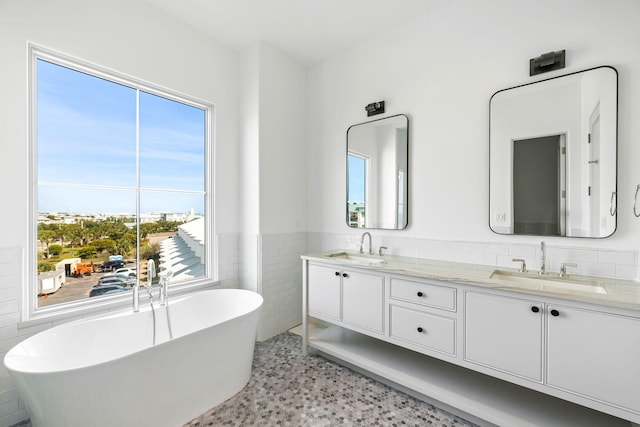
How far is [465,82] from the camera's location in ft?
8.06

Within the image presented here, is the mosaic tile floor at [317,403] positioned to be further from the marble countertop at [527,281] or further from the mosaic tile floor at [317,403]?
the marble countertop at [527,281]

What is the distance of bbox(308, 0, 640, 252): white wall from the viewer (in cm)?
186

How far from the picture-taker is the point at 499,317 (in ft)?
5.84

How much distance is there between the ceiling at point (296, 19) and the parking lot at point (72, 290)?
246cm

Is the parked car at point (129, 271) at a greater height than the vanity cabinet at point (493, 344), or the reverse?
the parked car at point (129, 271)

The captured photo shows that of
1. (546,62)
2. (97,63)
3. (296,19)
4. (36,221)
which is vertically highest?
(296,19)

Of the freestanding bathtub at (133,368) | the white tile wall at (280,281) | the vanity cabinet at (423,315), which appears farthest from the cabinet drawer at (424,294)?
the white tile wall at (280,281)

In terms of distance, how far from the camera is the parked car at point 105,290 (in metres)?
2.36

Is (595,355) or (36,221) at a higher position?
(36,221)

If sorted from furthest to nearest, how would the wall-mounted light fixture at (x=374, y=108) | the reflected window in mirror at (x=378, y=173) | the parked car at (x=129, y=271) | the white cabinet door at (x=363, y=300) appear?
the wall-mounted light fixture at (x=374, y=108) < the reflected window in mirror at (x=378, y=173) < the parked car at (x=129, y=271) < the white cabinet door at (x=363, y=300)

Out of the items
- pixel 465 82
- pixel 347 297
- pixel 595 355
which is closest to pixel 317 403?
pixel 347 297

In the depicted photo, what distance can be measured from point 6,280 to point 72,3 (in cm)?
204

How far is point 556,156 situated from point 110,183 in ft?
11.4

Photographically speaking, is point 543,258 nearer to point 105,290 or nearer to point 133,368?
point 133,368
